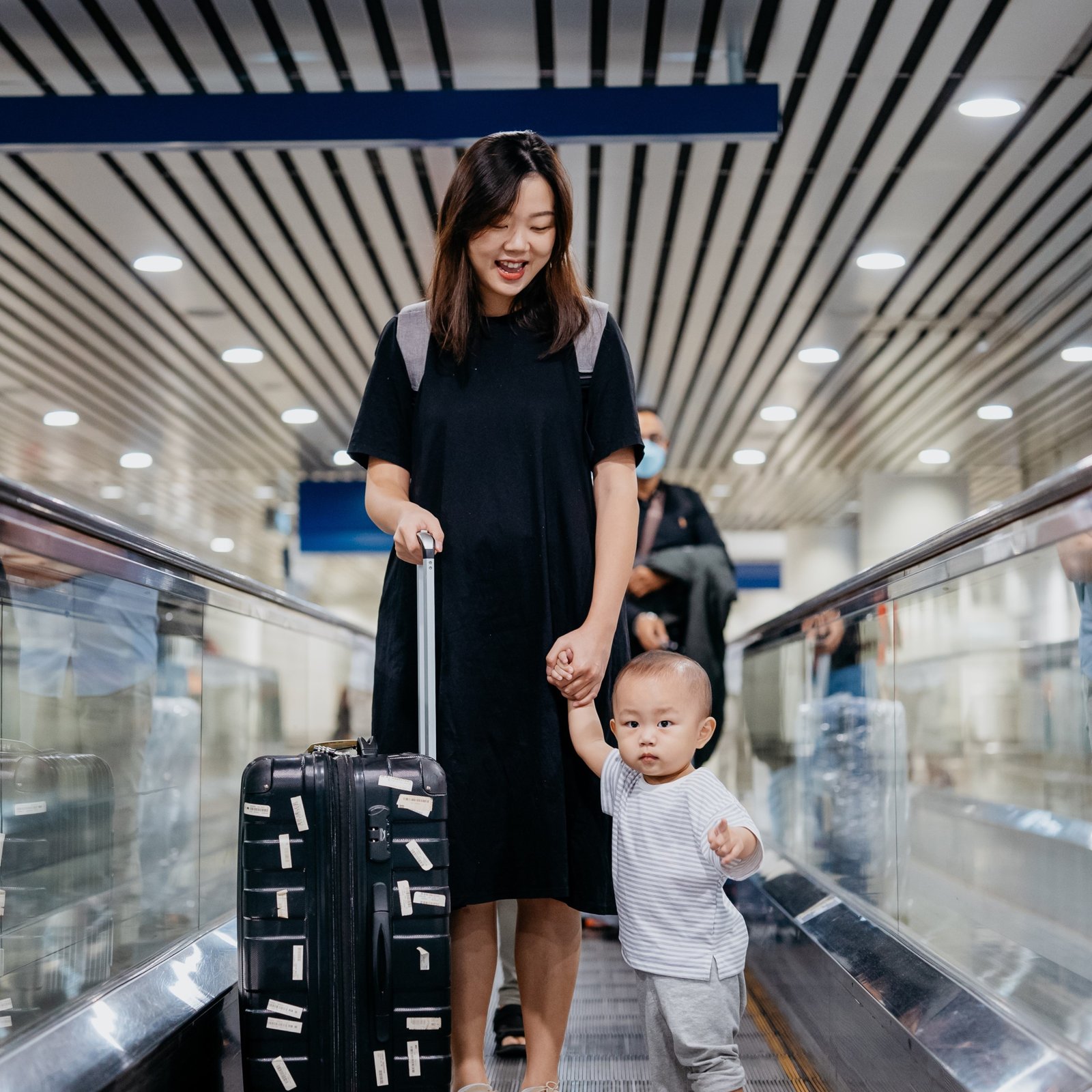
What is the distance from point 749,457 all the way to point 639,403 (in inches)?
405

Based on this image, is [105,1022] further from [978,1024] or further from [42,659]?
[978,1024]

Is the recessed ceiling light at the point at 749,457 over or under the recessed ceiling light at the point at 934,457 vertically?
over

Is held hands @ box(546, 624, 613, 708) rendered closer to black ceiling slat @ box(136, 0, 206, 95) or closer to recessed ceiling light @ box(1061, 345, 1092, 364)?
black ceiling slat @ box(136, 0, 206, 95)

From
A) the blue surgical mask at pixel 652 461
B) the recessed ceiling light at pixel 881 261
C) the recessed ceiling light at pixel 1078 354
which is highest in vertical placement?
the recessed ceiling light at pixel 1078 354

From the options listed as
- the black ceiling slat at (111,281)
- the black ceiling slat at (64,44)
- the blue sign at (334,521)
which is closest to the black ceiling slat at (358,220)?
the black ceiling slat at (64,44)

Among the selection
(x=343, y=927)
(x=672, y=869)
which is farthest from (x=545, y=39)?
(x=343, y=927)

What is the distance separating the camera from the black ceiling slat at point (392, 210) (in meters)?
7.44

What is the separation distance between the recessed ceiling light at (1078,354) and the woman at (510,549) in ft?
34.2

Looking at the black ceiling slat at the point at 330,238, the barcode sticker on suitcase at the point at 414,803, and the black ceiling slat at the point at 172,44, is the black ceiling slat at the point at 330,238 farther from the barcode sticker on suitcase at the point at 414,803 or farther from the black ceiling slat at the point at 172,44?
the barcode sticker on suitcase at the point at 414,803

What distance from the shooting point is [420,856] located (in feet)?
6.82

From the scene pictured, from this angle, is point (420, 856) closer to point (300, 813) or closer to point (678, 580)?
point (300, 813)

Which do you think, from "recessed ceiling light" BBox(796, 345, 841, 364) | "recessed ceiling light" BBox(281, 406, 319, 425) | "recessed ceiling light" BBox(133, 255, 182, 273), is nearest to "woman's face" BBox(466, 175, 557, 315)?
"recessed ceiling light" BBox(133, 255, 182, 273)

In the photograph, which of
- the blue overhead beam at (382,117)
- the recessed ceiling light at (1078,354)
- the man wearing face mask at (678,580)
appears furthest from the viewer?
the recessed ceiling light at (1078,354)

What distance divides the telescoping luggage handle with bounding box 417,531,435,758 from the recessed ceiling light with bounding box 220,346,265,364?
9.94m
